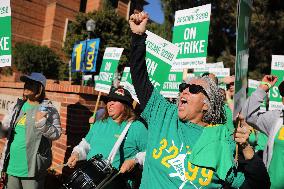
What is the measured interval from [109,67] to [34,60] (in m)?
23.4

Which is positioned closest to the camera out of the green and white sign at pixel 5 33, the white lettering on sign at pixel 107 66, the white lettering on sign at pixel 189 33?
the green and white sign at pixel 5 33

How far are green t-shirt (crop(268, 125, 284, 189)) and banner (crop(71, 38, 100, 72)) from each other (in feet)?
16.3

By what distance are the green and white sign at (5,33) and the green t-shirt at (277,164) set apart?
332 centimetres

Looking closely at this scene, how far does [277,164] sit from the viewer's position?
312 centimetres

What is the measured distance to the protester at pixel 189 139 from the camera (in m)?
2.05

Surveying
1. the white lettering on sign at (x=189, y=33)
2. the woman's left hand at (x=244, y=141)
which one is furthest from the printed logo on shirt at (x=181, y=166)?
the white lettering on sign at (x=189, y=33)

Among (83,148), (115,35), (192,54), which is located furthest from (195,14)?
(115,35)

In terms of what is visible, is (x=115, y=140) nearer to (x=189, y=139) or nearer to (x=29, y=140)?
(x=29, y=140)

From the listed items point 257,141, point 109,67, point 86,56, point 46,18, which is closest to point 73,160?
point 257,141

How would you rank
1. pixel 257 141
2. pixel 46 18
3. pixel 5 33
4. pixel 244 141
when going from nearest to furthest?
pixel 244 141 < pixel 5 33 < pixel 257 141 < pixel 46 18

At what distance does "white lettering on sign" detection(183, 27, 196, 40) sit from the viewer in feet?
15.6

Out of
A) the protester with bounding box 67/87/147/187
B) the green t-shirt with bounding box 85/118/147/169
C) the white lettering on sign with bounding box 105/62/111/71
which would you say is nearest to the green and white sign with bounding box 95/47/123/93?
the white lettering on sign with bounding box 105/62/111/71

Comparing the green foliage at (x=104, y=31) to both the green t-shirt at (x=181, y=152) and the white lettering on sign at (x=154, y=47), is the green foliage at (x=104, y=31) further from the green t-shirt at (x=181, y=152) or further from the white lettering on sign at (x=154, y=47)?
the green t-shirt at (x=181, y=152)

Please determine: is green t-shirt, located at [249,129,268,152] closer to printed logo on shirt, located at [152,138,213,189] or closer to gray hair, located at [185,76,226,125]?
gray hair, located at [185,76,226,125]
